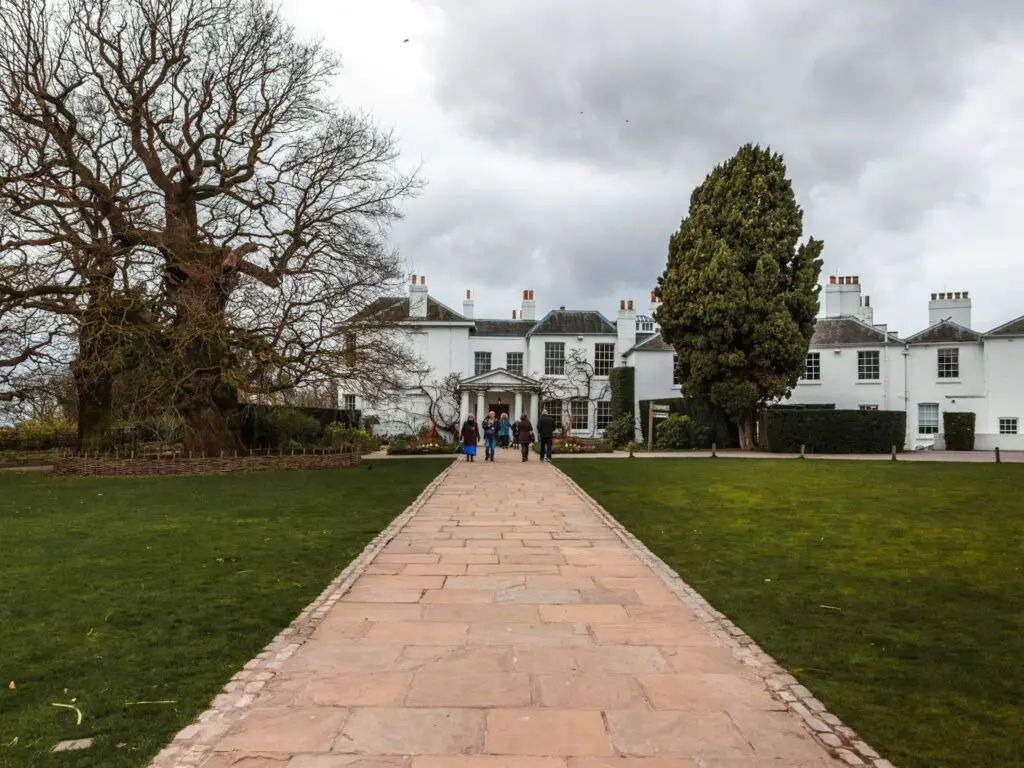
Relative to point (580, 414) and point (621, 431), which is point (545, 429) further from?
point (580, 414)

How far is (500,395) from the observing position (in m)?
38.6

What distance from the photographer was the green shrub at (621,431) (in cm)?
3631

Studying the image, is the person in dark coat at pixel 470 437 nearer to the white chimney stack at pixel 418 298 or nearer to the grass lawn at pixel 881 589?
the grass lawn at pixel 881 589

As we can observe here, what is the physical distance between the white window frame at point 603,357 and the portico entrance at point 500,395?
3.93 m

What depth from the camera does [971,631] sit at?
17.8 ft

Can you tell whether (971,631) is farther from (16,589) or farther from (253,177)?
(253,177)

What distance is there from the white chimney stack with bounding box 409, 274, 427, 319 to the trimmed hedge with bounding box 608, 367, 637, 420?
10.5m

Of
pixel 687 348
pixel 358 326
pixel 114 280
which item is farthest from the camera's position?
pixel 687 348

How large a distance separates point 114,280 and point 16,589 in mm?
14179

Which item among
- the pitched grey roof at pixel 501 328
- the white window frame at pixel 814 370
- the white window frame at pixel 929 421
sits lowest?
the white window frame at pixel 929 421

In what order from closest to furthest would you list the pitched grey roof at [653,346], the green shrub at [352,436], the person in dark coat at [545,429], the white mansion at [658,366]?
the person in dark coat at [545,429] < the green shrub at [352,436] < the white mansion at [658,366] < the pitched grey roof at [653,346]

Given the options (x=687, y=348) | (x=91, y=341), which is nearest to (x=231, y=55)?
(x=91, y=341)

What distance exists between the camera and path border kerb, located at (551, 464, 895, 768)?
3.44 meters

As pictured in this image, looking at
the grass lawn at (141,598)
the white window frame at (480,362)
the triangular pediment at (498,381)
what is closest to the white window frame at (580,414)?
the triangular pediment at (498,381)
